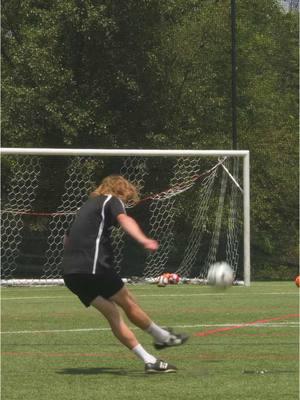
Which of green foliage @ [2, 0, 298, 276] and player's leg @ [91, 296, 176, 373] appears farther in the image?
green foliage @ [2, 0, 298, 276]

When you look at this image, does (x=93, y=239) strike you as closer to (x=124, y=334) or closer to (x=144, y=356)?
(x=124, y=334)

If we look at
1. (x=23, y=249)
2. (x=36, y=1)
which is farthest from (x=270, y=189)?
(x=23, y=249)

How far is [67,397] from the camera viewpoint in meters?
8.42

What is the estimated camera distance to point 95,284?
995 cm

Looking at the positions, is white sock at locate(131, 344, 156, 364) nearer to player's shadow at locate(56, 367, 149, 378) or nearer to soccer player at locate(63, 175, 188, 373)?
soccer player at locate(63, 175, 188, 373)

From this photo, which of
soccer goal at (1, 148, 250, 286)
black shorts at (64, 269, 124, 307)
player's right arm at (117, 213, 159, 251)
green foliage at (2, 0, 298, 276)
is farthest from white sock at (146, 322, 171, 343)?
green foliage at (2, 0, 298, 276)

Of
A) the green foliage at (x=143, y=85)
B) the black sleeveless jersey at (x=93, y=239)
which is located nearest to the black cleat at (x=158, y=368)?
the black sleeveless jersey at (x=93, y=239)

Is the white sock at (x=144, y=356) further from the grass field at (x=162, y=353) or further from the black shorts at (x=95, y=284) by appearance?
the black shorts at (x=95, y=284)

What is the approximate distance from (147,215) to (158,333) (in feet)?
58.9

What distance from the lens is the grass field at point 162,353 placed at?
8.82 m

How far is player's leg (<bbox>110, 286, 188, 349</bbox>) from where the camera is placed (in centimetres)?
1003

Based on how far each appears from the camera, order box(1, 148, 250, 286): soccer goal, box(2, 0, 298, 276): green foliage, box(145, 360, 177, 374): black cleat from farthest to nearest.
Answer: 1. box(2, 0, 298, 276): green foliage
2. box(1, 148, 250, 286): soccer goal
3. box(145, 360, 177, 374): black cleat

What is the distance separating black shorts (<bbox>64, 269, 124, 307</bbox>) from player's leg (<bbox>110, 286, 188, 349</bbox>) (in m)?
0.07

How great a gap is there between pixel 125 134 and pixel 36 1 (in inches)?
204
